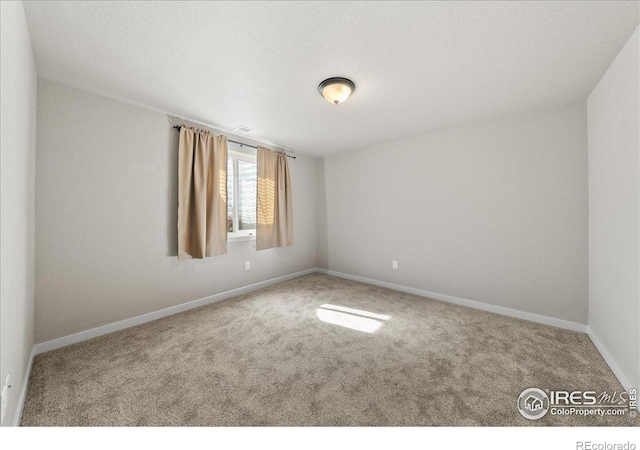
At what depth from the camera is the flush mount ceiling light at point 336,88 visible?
2.04 metres

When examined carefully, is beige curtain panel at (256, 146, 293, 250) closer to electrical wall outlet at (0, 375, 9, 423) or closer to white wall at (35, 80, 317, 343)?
white wall at (35, 80, 317, 343)

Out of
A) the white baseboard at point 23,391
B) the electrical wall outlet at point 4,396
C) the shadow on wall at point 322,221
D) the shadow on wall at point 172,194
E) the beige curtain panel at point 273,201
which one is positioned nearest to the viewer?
the electrical wall outlet at point 4,396

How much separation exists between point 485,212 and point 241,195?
3.32m

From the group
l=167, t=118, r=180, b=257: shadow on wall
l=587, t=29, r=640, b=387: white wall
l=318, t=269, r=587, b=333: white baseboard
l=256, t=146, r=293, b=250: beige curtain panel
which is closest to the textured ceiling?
l=587, t=29, r=640, b=387: white wall

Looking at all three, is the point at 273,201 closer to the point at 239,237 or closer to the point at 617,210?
the point at 239,237

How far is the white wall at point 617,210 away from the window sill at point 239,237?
147 inches

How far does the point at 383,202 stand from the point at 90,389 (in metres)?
3.69

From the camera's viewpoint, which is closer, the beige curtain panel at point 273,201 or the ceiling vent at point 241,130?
the ceiling vent at point 241,130

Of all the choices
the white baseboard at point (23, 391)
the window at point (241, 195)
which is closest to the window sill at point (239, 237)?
the window at point (241, 195)

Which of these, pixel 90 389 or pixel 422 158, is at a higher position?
pixel 422 158

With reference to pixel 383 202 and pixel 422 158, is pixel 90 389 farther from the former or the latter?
pixel 422 158

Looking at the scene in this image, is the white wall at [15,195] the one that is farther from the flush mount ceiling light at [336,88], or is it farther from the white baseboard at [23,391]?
the flush mount ceiling light at [336,88]

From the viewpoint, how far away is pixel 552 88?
2.19m
